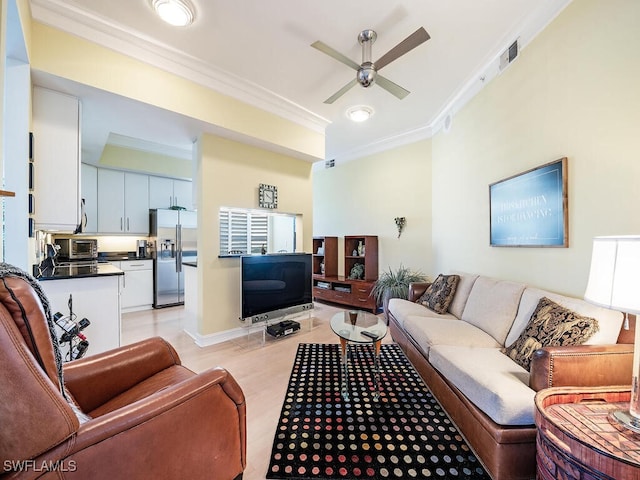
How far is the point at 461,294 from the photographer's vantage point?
293cm

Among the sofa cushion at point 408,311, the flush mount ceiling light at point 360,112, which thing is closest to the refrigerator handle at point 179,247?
the flush mount ceiling light at point 360,112

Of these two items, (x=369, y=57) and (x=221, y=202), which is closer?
(x=369, y=57)

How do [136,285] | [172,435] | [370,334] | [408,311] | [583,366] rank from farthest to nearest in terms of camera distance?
[136,285] → [408,311] → [370,334] → [583,366] → [172,435]

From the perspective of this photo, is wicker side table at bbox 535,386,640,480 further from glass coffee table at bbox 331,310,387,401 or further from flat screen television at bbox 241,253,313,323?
flat screen television at bbox 241,253,313,323

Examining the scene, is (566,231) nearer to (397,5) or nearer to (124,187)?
(397,5)

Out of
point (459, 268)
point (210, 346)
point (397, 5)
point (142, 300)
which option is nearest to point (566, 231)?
point (459, 268)

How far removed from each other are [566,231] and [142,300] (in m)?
5.86

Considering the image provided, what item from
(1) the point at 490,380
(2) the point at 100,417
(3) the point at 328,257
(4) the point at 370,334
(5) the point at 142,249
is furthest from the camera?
(3) the point at 328,257

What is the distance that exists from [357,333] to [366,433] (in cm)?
72

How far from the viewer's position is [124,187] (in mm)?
4766

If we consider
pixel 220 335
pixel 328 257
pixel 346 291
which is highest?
pixel 328 257

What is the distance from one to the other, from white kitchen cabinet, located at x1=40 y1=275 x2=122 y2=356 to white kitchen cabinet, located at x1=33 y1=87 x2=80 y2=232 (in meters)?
0.52

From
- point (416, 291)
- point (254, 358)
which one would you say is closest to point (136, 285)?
point (254, 358)

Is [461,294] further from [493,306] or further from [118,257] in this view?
[118,257]
